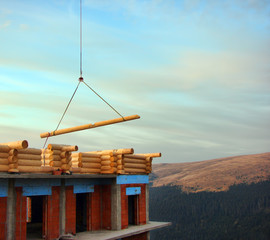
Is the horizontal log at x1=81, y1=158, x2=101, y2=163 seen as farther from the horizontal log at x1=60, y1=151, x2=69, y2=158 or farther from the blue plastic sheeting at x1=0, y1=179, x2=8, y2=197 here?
the blue plastic sheeting at x1=0, y1=179, x2=8, y2=197

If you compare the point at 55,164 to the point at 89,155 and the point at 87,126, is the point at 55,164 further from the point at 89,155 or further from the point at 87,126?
the point at 87,126

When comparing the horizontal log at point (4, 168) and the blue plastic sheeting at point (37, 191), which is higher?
the horizontal log at point (4, 168)

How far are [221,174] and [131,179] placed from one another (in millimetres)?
100812

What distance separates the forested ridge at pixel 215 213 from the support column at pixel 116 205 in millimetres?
65340

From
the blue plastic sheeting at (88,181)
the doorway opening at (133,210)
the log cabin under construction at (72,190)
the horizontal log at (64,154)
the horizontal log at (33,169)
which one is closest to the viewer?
the log cabin under construction at (72,190)

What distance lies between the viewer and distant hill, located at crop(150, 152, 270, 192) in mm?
110188

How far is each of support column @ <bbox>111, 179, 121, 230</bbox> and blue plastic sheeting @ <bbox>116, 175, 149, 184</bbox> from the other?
1.25ft

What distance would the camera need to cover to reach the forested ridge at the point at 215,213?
83562mm

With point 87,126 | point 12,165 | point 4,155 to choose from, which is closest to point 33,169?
point 12,165

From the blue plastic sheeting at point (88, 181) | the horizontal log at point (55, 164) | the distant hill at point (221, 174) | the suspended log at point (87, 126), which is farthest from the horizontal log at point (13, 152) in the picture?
the distant hill at point (221, 174)

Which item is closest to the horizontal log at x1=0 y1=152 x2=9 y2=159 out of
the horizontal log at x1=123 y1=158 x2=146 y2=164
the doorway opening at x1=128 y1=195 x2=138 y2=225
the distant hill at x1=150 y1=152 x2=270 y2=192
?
the horizontal log at x1=123 y1=158 x2=146 y2=164

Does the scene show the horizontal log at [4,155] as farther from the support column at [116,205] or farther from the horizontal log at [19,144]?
the support column at [116,205]

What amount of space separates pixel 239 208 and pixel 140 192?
259 ft

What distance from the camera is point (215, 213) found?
95.9m
